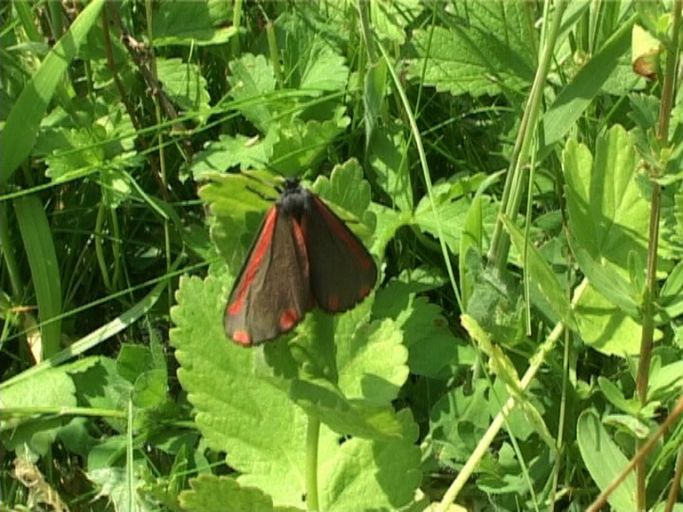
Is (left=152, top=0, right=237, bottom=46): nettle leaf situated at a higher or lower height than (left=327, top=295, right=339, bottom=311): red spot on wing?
higher

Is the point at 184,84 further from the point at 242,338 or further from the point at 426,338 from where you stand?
the point at 242,338

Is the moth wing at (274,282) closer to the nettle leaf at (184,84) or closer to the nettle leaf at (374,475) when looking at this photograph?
the nettle leaf at (374,475)

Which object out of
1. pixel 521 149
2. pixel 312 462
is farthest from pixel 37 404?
pixel 521 149

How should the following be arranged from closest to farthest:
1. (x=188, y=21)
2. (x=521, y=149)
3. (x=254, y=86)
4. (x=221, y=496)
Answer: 1. (x=221, y=496)
2. (x=521, y=149)
3. (x=254, y=86)
4. (x=188, y=21)

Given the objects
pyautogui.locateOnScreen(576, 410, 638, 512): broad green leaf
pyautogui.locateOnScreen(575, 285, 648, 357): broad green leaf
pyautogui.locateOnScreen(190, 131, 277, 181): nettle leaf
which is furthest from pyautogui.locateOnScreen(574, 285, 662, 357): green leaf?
pyautogui.locateOnScreen(190, 131, 277, 181): nettle leaf

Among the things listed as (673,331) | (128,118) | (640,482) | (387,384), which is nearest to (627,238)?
(673,331)

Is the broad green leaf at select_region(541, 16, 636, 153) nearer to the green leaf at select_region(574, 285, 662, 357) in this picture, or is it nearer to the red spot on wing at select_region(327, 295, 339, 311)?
the green leaf at select_region(574, 285, 662, 357)
